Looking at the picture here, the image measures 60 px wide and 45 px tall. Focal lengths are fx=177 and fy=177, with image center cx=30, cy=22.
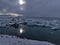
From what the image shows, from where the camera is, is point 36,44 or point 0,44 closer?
point 0,44

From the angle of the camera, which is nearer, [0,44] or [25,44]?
[0,44]

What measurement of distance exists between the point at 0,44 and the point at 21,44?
3424mm

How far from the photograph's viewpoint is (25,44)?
2742 centimetres

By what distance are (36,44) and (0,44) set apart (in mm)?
6007

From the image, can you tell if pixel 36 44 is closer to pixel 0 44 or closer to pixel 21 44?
pixel 21 44

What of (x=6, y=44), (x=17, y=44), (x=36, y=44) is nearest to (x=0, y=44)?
→ (x=6, y=44)

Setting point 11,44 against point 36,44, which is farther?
point 36,44

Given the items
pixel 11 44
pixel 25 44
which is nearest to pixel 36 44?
pixel 25 44

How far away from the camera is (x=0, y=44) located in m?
25.4

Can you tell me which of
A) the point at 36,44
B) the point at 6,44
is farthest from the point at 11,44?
the point at 36,44

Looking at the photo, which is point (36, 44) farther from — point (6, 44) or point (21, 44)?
point (6, 44)

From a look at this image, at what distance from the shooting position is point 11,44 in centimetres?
2606

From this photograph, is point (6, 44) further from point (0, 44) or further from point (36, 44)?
point (36, 44)

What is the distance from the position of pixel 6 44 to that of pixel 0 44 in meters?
0.86
